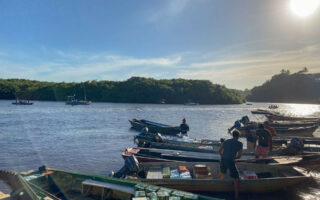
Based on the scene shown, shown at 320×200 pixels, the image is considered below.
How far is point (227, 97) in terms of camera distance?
14200 cm

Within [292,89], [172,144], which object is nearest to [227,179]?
[172,144]

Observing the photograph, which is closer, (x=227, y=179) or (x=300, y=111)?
(x=227, y=179)

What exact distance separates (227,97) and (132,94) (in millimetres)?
59188

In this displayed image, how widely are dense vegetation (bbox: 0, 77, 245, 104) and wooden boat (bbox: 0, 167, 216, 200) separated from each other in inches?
4717

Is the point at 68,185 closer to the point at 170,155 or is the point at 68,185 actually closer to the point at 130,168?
the point at 130,168

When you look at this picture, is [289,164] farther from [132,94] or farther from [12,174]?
[132,94]

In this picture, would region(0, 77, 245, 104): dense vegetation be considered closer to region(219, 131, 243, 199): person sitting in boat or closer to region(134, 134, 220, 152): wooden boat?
region(134, 134, 220, 152): wooden boat

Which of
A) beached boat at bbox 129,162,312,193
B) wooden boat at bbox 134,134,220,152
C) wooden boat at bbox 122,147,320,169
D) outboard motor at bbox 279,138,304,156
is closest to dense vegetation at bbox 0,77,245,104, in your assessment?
wooden boat at bbox 134,134,220,152

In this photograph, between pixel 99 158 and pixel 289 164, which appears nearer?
pixel 289 164

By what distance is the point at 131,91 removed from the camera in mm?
131750

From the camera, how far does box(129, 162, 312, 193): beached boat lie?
405 inches

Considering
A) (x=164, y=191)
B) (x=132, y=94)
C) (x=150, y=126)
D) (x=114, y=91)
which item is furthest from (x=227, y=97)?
(x=164, y=191)

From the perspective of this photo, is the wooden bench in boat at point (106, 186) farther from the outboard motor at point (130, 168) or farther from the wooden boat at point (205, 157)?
the wooden boat at point (205, 157)

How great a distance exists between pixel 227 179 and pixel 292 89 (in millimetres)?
201199
